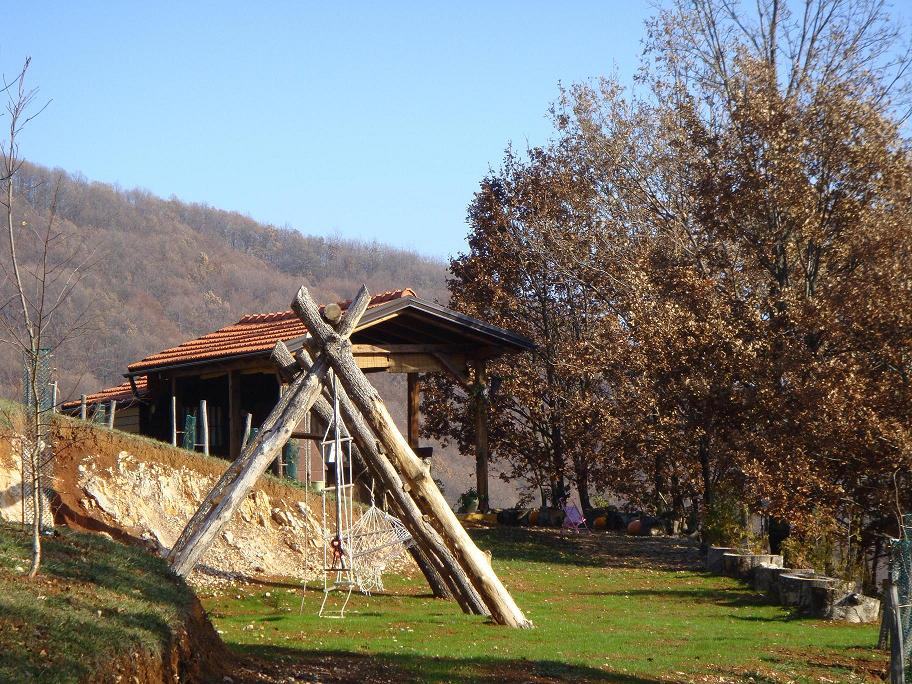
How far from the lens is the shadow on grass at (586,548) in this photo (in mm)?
20953

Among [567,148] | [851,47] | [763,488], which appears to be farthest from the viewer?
[567,148]

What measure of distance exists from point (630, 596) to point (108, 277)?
191ft

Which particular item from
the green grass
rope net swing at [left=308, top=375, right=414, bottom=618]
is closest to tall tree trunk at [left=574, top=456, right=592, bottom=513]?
rope net swing at [left=308, top=375, right=414, bottom=618]

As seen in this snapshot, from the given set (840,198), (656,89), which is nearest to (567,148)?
(656,89)

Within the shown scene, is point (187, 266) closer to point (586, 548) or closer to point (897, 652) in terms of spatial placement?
point (586, 548)

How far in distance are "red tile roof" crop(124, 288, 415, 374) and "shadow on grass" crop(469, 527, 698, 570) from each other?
5.85m

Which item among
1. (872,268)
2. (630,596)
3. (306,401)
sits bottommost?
(630,596)

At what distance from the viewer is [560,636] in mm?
11648

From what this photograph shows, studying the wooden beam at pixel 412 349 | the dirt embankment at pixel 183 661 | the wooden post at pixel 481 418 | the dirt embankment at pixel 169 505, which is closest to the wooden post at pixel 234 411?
the wooden beam at pixel 412 349

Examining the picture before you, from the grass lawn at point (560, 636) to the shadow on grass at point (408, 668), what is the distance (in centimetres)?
2

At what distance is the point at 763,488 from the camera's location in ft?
58.6

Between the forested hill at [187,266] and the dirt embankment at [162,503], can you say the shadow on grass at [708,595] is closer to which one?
the dirt embankment at [162,503]

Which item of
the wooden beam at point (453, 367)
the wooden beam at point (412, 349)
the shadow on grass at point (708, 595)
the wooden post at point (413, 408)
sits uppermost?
the wooden beam at point (412, 349)

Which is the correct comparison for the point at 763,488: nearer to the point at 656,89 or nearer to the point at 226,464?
the point at 226,464
